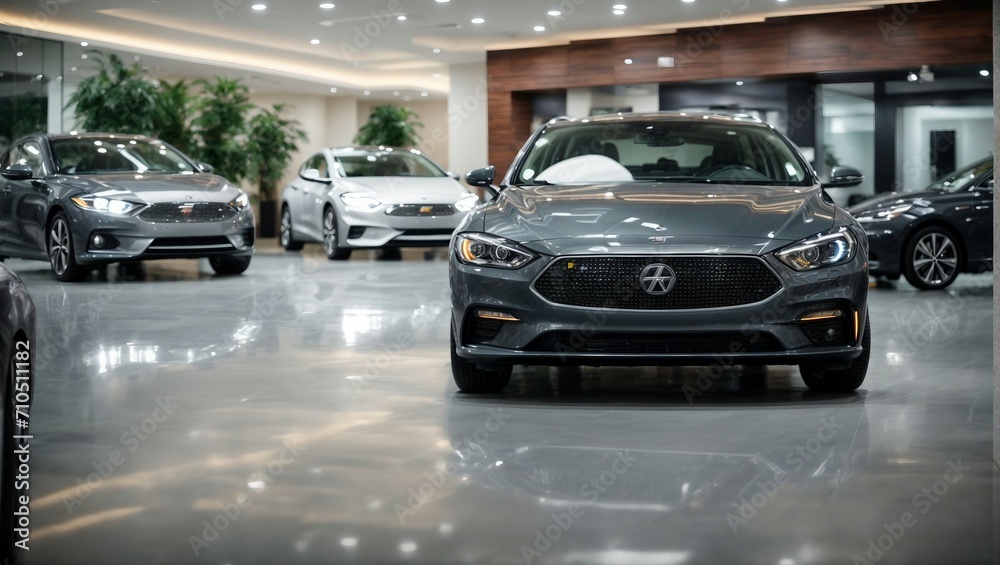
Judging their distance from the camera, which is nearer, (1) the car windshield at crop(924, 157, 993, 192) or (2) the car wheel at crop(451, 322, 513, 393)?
(2) the car wheel at crop(451, 322, 513, 393)

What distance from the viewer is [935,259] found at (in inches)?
388

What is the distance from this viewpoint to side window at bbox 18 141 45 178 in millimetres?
10627

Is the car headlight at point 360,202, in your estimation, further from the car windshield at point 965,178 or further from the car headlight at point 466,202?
the car windshield at point 965,178

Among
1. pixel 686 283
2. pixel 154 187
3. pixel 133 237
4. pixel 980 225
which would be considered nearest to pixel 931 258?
pixel 980 225

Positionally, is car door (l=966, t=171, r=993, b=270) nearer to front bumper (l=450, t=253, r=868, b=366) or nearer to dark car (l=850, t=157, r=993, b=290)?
dark car (l=850, t=157, r=993, b=290)

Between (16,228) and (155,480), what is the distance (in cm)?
836

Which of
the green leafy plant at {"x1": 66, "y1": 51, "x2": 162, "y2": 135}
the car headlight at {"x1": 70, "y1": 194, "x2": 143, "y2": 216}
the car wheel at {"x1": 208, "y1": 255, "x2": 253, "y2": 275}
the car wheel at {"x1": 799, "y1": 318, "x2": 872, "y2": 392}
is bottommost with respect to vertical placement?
the car wheel at {"x1": 799, "y1": 318, "x2": 872, "y2": 392}

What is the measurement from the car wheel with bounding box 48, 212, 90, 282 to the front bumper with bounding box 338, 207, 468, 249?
10.7 feet

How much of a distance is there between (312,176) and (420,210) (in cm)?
180

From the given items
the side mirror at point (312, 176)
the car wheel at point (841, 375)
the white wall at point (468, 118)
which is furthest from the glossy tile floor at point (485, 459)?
the white wall at point (468, 118)

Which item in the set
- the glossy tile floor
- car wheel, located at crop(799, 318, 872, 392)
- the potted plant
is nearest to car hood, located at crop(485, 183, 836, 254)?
car wheel, located at crop(799, 318, 872, 392)

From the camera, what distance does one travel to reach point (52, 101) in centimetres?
1938

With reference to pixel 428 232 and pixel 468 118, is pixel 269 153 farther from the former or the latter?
pixel 428 232

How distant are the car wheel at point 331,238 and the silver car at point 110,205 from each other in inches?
83.1
